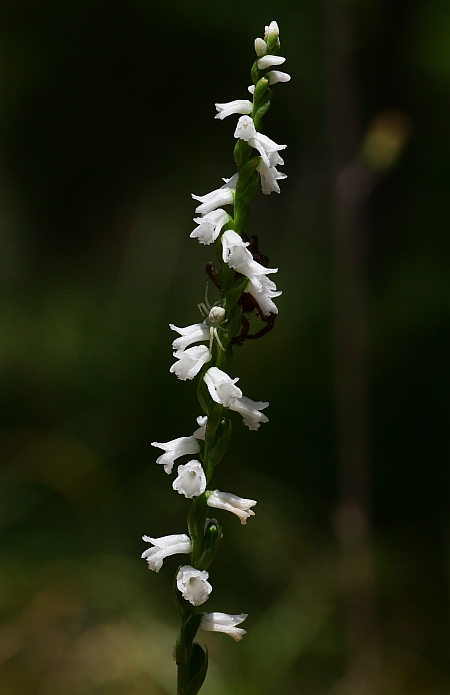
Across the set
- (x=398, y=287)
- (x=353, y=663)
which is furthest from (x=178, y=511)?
(x=398, y=287)

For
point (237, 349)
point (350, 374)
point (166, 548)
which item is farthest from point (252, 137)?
point (237, 349)

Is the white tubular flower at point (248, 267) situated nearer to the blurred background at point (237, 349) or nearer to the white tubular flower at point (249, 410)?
the white tubular flower at point (249, 410)

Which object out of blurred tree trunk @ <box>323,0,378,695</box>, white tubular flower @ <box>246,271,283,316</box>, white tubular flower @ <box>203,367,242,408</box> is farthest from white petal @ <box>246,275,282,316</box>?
blurred tree trunk @ <box>323,0,378,695</box>

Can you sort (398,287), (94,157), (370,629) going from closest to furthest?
(370,629)
(398,287)
(94,157)

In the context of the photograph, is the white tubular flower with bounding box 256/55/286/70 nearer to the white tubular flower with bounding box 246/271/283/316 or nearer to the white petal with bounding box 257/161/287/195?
the white petal with bounding box 257/161/287/195

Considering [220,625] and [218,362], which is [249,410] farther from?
[220,625]

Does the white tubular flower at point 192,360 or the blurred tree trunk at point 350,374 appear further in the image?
the blurred tree trunk at point 350,374

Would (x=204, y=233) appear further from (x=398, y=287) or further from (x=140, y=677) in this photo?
(x=398, y=287)

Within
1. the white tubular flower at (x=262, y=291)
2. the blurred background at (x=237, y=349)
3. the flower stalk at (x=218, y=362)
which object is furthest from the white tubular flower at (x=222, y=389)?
the blurred background at (x=237, y=349)
